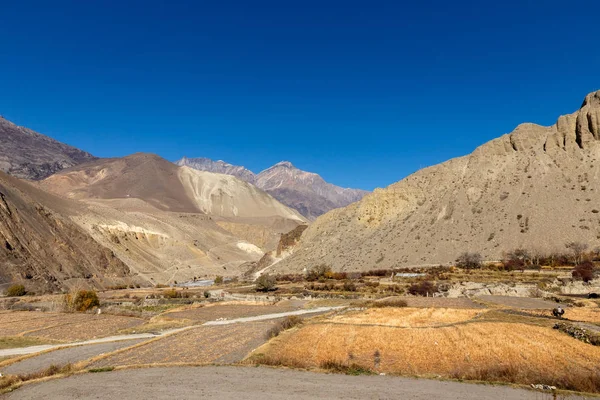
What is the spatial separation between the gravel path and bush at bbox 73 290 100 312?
22.4 m

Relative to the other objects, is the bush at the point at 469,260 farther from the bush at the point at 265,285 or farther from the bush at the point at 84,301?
the bush at the point at 84,301

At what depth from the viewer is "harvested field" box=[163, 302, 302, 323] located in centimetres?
3820

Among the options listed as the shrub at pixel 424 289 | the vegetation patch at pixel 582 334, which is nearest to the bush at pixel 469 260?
the shrub at pixel 424 289

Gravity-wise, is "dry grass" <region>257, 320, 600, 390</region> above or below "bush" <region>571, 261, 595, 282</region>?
below

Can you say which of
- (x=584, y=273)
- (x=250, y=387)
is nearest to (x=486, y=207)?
(x=584, y=273)

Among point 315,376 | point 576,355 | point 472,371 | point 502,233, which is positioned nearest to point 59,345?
point 315,376

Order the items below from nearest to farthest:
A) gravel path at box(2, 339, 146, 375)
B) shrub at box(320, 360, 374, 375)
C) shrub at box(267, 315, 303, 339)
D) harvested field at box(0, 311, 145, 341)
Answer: shrub at box(320, 360, 374, 375) → gravel path at box(2, 339, 146, 375) → shrub at box(267, 315, 303, 339) → harvested field at box(0, 311, 145, 341)

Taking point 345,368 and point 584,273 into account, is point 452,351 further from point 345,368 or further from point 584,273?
point 584,273

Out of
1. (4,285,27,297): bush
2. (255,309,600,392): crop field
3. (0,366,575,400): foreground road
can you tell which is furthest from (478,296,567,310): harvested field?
(4,285,27,297): bush

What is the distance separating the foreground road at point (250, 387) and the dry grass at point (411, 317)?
10062 mm

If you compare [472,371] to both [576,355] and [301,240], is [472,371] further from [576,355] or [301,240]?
[301,240]

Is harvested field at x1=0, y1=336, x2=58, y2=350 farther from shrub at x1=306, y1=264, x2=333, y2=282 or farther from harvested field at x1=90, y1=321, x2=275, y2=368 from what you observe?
shrub at x1=306, y1=264, x2=333, y2=282

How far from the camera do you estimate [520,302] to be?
36344mm

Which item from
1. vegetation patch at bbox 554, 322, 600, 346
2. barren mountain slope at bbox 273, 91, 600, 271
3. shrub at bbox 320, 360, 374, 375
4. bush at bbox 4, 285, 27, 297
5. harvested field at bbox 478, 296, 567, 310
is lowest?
shrub at bbox 320, 360, 374, 375
